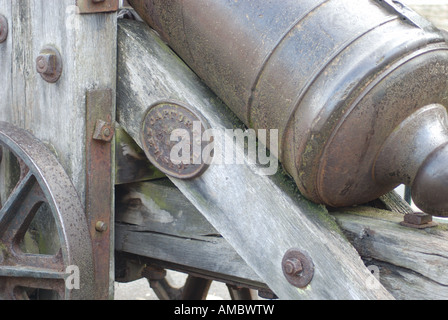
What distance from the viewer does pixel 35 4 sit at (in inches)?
79.0

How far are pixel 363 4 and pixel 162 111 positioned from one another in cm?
66

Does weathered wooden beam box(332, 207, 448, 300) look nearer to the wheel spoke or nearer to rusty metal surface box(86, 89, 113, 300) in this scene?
rusty metal surface box(86, 89, 113, 300)

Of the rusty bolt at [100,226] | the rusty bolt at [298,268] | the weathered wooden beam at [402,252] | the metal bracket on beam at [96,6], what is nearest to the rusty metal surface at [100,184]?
the rusty bolt at [100,226]

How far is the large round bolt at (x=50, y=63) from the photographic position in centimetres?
196

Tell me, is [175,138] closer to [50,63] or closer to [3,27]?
Result: [50,63]

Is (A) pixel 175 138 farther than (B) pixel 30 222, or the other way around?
(B) pixel 30 222

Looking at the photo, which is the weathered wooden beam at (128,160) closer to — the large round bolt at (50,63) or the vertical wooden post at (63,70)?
the vertical wooden post at (63,70)

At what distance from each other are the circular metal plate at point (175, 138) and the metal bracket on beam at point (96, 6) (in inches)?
13.0

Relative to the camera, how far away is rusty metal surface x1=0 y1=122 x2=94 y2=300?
Result: 6.26 feet

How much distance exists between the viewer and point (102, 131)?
2012 millimetres

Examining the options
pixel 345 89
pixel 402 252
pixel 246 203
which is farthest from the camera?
pixel 246 203

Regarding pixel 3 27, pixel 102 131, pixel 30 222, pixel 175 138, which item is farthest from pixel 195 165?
pixel 3 27

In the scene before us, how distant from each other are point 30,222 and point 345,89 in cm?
111

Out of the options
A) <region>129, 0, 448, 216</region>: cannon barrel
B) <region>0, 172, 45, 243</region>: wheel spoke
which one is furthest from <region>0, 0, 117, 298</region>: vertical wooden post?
<region>129, 0, 448, 216</region>: cannon barrel
